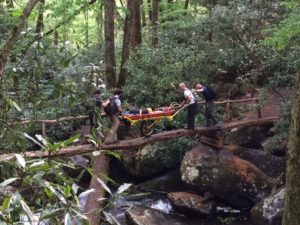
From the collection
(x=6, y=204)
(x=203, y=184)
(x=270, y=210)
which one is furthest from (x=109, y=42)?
(x=6, y=204)

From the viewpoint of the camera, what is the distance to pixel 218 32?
14.3 meters

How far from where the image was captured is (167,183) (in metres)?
12.5

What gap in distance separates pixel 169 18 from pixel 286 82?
1040 cm

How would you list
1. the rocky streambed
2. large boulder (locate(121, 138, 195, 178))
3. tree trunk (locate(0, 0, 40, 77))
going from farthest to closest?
large boulder (locate(121, 138, 195, 178)) → the rocky streambed → tree trunk (locate(0, 0, 40, 77))

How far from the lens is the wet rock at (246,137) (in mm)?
13172

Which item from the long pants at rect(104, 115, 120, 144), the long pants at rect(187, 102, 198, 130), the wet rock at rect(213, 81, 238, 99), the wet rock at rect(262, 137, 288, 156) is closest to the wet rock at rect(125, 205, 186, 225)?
the long pants at rect(104, 115, 120, 144)

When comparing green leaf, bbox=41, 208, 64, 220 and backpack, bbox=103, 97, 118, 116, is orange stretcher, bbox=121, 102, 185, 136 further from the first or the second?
green leaf, bbox=41, 208, 64, 220

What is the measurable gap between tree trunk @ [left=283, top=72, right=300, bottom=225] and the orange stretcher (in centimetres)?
736

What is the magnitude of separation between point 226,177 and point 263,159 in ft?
5.22

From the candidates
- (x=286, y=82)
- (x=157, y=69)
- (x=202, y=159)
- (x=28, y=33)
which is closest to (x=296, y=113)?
(x=28, y=33)

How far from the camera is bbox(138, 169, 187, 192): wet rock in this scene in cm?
1227

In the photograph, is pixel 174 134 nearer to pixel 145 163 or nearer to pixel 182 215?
pixel 145 163

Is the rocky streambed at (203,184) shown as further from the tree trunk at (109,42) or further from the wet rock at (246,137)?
the tree trunk at (109,42)

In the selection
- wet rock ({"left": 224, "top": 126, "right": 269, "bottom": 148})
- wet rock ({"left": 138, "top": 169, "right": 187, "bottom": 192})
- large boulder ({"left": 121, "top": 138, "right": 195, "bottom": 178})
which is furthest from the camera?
wet rock ({"left": 224, "top": 126, "right": 269, "bottom": 148})
